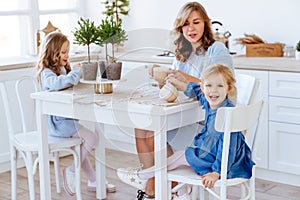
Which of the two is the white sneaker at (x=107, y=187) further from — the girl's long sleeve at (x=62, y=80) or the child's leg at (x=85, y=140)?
the girl's long sleeve at (x=62, y=80)

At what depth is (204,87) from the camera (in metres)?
2.69

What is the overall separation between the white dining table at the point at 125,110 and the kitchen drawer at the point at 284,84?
1084 millimetres

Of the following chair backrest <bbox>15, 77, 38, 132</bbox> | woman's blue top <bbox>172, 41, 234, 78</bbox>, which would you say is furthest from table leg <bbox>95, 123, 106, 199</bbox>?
chair backrest <bbox>15, 77, 38, 132</bbox>

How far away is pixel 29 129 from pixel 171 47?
184 cm

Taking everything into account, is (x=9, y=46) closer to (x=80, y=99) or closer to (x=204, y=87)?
(x=80, y=99)

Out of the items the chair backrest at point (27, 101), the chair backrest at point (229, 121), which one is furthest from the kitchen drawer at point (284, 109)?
the chair backrest at point (27, 101)

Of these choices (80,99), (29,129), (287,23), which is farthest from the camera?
(29,129)

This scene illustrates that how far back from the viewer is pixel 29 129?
179 inches

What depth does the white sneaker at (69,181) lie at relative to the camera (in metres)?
3.60

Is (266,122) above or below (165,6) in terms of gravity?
below

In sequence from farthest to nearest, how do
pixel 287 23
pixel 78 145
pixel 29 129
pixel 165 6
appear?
pixel 165 6 → pixel 29 129 → pixel 287 23 → pixel 78 145

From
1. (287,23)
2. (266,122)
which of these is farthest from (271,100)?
(287,23)

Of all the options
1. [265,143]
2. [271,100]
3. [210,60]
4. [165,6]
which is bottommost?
[265,143]

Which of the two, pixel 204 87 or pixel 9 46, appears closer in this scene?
pixel 204 87
